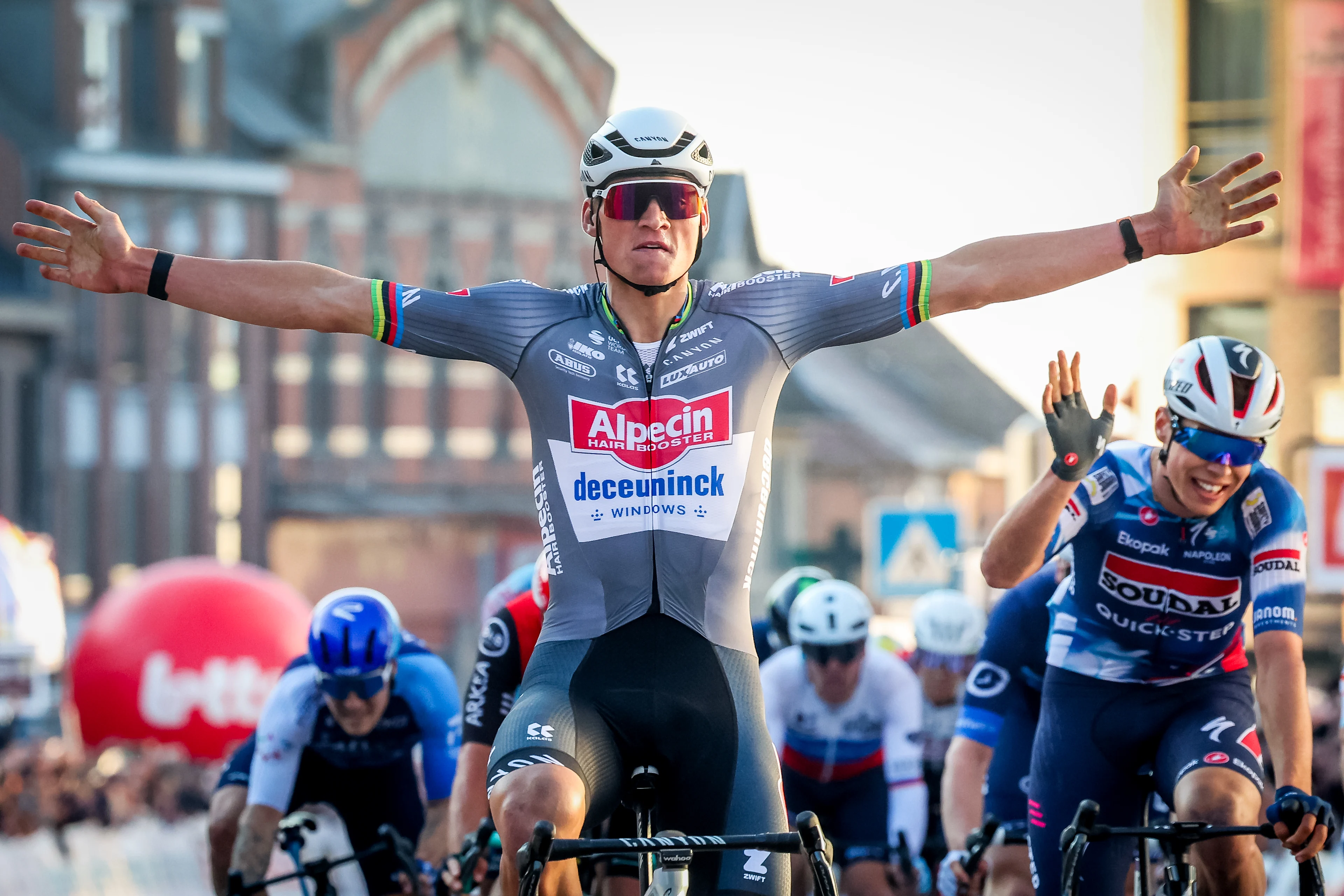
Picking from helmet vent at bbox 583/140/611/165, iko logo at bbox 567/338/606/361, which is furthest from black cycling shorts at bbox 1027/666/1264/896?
helmet vent at bbox 583/140/611/165

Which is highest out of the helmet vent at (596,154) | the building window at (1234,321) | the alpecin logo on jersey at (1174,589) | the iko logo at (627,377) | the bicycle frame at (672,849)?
the building window at (1234,321)

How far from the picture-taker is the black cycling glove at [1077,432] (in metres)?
5.44

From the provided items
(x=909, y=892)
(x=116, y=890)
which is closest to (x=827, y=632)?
(x=909, y=892)

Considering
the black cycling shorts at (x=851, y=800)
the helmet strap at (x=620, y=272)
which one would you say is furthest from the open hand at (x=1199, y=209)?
the black cycling shorts at (x=851, y=800)

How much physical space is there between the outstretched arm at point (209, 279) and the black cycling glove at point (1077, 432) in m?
2.01

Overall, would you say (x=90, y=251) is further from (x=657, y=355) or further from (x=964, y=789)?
(x=964, y=789)

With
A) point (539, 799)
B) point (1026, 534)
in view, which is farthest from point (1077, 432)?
point (539, 799)

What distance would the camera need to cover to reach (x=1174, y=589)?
6285 millimetres

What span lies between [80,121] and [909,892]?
123ft

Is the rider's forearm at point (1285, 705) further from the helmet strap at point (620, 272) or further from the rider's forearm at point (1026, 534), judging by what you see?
the helmet strap at point (620, 272)

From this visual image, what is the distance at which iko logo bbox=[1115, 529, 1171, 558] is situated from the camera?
625 centimetres

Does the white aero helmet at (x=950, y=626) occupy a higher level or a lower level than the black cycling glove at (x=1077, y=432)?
lower

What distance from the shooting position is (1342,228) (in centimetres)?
2319

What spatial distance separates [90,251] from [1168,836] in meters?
3.53
